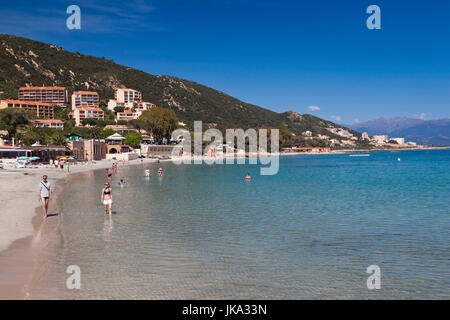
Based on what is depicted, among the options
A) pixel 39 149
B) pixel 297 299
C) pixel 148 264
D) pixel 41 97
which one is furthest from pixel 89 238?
pixel 41 97

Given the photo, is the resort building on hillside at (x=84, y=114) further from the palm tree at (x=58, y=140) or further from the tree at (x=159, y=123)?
the palm tree at (x=58, y=140)

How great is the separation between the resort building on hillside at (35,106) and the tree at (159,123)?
3991cm

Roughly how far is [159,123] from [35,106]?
173 feet

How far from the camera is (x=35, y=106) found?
144 metres

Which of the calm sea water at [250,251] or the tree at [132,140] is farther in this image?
the tree at [132,140]

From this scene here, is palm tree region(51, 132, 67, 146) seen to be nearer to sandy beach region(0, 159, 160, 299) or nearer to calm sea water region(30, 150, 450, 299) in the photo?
sandy beach region(0, 159, 160, 299)

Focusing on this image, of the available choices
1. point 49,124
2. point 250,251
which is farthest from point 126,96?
point 250,251

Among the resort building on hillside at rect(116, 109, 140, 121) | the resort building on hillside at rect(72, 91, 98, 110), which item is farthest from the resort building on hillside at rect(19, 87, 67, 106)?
the resort building on hillside at rect(116, 109, 140, 121)

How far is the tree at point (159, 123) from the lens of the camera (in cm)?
12132

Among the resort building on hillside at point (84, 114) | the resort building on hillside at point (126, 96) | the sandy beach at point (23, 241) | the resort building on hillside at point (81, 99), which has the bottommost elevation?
the sandy beach at point (23, 241)

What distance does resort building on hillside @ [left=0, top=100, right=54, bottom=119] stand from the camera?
443ft

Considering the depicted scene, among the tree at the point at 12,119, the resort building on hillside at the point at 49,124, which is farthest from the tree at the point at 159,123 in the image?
the tree at the point at 12,119

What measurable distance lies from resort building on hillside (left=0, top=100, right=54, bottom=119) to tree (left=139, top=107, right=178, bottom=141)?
3991cm
